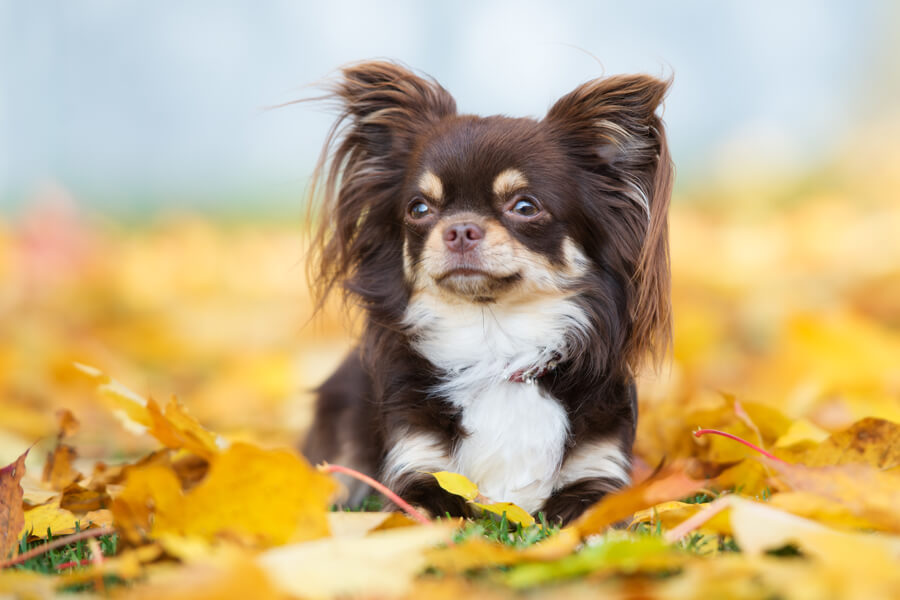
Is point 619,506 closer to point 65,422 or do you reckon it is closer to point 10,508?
point 10,508

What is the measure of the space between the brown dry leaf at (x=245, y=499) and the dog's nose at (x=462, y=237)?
0.96 m

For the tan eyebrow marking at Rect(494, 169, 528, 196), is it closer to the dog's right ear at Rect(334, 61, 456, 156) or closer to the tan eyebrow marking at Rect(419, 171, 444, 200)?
the tan eyebrow marking at Rect(419, 171, 444, 200)

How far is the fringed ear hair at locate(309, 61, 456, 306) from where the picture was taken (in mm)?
2779

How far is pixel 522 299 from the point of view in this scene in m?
2.54

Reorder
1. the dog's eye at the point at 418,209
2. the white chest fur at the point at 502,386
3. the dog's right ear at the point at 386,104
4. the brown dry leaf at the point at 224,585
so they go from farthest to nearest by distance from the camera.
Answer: the dog's right ear at the point at 386,104 < the dog's eye at the point at 418,209 < the white chest fur at the point at 502,386 < the brown dry leaf at the point at 224,585

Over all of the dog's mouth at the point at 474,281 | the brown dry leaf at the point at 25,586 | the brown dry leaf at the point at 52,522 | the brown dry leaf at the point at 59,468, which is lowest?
the brown dry leaf at the point at 59,468

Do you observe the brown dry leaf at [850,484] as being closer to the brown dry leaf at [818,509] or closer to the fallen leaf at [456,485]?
the brown dry leaf at [818,509]

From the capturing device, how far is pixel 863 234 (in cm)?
614

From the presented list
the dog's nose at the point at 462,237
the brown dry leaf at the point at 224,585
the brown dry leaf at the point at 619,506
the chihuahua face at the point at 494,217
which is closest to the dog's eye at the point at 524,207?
the chihuahua face at the point at 494,217

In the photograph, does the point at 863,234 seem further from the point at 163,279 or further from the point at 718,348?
the point at 163,279

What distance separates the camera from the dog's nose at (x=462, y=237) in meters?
2.36

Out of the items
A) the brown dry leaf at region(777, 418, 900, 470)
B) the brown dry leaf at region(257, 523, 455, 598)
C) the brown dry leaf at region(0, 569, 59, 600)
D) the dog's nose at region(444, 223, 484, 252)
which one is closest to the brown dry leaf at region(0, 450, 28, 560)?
the brown dry leaf at region(0, 569, 59, 600)

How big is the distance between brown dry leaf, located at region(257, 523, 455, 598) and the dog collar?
41.5 inches

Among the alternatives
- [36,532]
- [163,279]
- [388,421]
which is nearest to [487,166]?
[388,421]
